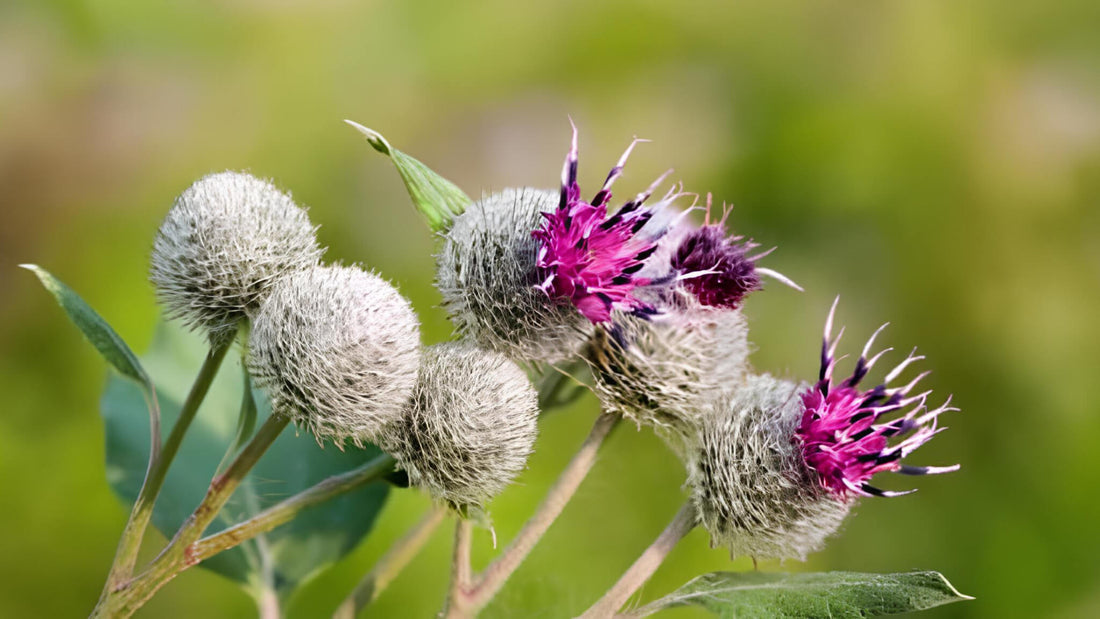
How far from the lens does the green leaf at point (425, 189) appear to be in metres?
1.25

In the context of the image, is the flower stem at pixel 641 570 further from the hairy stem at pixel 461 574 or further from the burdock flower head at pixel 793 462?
the hairy stem at pixel 461 574

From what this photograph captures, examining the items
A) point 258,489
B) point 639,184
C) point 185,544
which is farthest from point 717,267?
point 639,184

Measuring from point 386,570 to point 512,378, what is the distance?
1.67ft

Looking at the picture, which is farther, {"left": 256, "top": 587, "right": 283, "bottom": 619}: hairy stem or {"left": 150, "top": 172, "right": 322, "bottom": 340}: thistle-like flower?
{"left": 256, "top": 587, "right": 283, "bottom": 619}: hairy stem

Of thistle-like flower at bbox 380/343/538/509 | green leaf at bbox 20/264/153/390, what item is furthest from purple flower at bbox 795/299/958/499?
green leaf at bbox 20/264/153/390

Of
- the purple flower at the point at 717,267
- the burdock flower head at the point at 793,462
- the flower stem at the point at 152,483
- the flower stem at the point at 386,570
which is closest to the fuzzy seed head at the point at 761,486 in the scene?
the burdock flower head at the point at 793,462

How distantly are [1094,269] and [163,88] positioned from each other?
395 centimetres

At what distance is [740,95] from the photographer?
3.96 metres

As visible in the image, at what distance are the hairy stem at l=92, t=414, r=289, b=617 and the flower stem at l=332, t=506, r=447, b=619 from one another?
1.09 feet

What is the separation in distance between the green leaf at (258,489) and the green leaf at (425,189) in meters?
0.46

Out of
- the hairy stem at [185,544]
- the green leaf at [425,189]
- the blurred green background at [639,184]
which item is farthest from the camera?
the blurred green background at [639,184]

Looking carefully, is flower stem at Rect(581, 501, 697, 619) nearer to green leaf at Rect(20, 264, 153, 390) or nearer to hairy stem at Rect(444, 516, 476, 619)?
hairy stem at Rect(444, 516, 476, 619)

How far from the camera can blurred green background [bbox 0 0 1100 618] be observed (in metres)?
2.49

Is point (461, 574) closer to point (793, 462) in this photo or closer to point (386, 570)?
point (386, 570)
